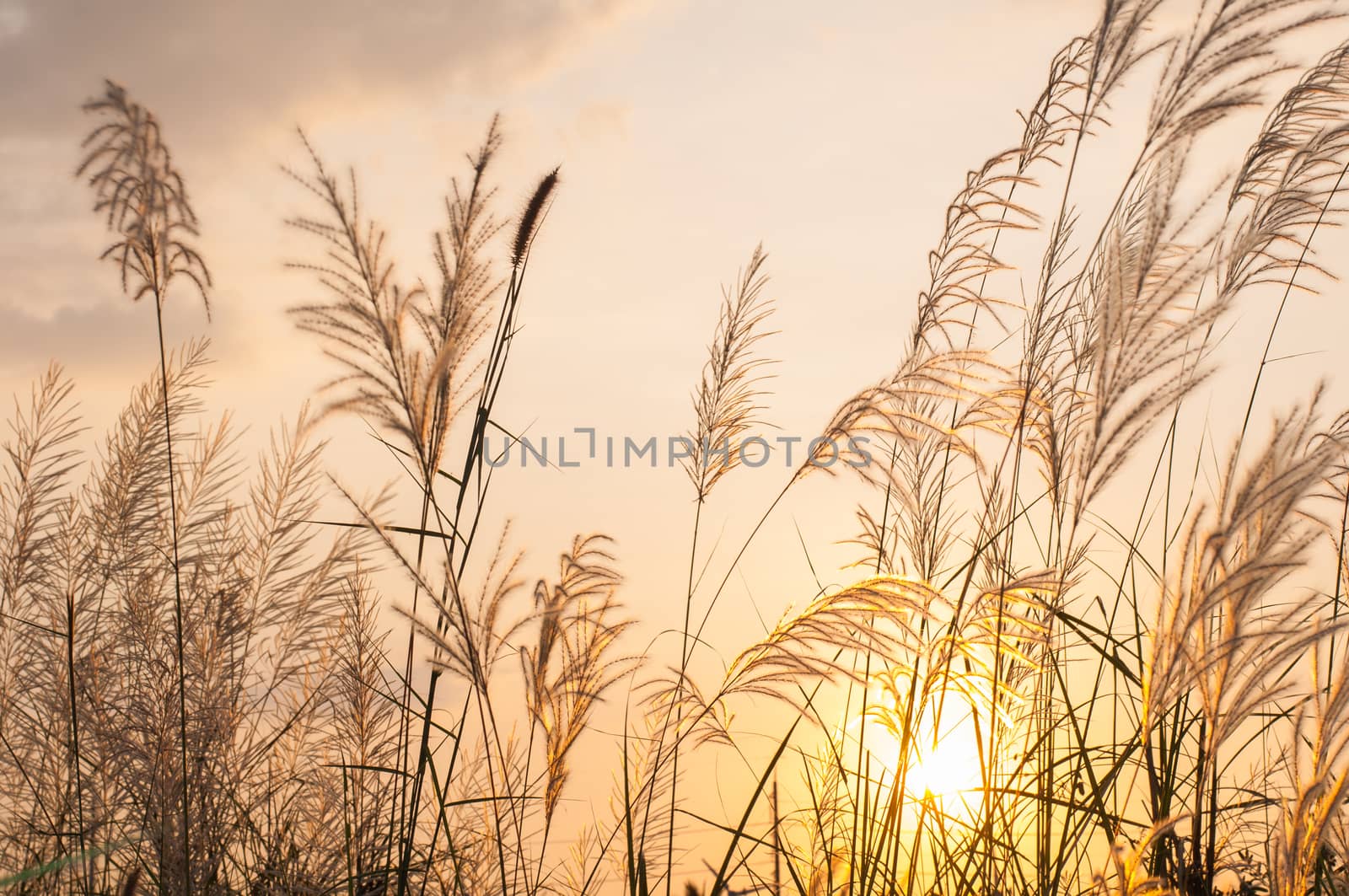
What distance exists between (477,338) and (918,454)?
1843 mm

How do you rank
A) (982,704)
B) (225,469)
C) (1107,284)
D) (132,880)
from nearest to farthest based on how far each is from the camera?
1. (132,880)
2. (1107,284)
3. (982,704)
4. (225,469)

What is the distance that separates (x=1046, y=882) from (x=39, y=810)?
124 inches

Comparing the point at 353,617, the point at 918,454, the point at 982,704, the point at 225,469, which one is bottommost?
the point at 982,704

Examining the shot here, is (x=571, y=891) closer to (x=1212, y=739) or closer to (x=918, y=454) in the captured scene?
(x=918, y=454)

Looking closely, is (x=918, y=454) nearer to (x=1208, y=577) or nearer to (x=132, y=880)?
(x=1208, y=577)

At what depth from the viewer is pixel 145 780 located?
8.50ft

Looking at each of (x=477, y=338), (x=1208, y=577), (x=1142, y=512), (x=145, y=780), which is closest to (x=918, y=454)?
(x=1142, y=512)

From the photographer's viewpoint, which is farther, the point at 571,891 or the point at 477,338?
Answer: the point at 571,891

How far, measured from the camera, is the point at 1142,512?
2.69m

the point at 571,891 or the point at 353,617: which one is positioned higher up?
the point at 353,617

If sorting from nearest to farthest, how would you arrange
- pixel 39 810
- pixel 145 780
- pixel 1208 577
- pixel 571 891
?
1. pixel 1208 577
2. pixel 145 780
3. pixel 571 891
4. pixel 39 810

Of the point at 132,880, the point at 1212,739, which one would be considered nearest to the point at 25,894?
the point at 132,880

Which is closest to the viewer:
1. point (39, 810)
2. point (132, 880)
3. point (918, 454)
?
point (132, 880)

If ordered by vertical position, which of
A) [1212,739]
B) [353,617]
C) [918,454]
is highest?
[918,454]
